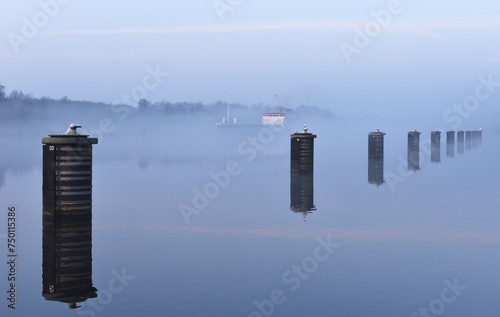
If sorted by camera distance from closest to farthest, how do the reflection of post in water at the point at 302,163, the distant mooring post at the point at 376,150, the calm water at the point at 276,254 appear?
the calm water at the point at 276,254, the reflection of post in water at the point at 302,163, the distant mooring post at the point at 376,150

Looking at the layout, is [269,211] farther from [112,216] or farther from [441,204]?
[441,204]

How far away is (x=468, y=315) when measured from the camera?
1486 centimetres

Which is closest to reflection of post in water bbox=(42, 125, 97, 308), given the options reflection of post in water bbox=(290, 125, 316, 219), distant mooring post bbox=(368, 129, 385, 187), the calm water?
the calm water

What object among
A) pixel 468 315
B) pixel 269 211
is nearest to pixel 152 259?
pixel 468 315

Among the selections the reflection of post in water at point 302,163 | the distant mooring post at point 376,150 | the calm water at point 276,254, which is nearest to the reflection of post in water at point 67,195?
the calm water at point 276,254

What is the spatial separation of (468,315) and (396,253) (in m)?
6.49

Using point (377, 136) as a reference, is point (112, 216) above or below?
below

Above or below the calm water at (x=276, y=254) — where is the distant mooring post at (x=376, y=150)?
above

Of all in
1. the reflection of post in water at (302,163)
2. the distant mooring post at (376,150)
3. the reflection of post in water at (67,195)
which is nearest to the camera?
the reflection of post in water at (67,195)

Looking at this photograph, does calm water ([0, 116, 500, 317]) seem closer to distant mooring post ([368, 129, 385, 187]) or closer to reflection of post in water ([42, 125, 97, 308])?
reflection of post in water ([42, 125, 97, 308])

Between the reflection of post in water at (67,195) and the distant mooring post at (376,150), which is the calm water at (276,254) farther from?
the distant mooring post at (376,150)

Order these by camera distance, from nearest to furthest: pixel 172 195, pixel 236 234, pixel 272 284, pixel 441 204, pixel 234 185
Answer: pixel 272 284 < pixel 236 234 < pixel 441 204 < pixel 172 195 < pixel 234 185

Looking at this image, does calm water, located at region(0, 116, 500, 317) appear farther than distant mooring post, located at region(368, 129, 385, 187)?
No

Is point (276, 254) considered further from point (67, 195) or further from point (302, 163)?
point (302, 163)
